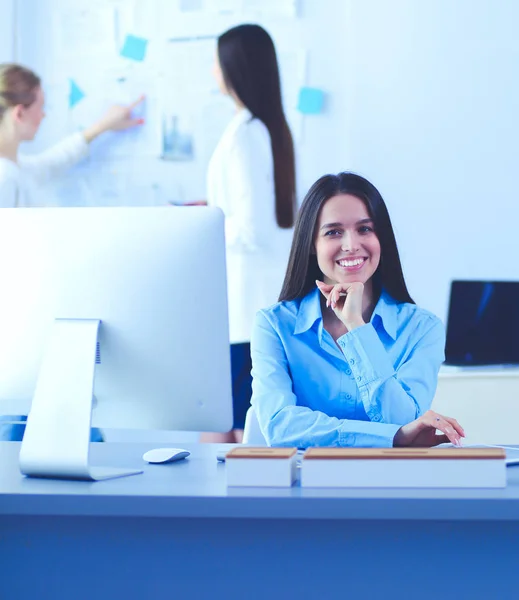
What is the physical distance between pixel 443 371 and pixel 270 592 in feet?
6.20

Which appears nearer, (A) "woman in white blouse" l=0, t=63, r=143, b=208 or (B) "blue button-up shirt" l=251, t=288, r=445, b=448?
(B) "blue button-up shirt" l=251, t=288, r=445, b=448

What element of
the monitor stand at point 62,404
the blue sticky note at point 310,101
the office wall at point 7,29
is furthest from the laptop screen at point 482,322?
the office wall at point 7,29

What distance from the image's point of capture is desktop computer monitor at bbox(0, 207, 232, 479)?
1.35 meters

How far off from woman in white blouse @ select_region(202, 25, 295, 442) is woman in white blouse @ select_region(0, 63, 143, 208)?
2.26 ft

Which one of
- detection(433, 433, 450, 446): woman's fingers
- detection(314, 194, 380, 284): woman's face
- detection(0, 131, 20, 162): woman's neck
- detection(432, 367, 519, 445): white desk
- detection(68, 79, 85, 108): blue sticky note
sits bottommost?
detection(432, 367, 519, 445): white desk

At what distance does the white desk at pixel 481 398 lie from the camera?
2.88 m

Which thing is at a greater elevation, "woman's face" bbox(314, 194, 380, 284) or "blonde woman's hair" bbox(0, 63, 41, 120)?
"blonde woman's hair" bbox(0, 63, 41, 120)

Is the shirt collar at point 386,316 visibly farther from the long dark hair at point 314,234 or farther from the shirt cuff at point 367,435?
the shirt cuff at point 367,435

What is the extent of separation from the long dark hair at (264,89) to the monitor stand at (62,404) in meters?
1.77

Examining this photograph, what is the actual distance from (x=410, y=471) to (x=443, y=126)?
2.52 m

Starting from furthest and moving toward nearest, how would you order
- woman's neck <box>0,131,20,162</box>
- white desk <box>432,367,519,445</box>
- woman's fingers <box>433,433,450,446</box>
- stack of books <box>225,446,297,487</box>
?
1. woman's neck <box>0,131,20,162</box>
2. white desk <box>432,367,519,445</box>
3. woman's fingers <box>433,433,450,446</box>
4. stack of books <box>225,446,297,487</box>

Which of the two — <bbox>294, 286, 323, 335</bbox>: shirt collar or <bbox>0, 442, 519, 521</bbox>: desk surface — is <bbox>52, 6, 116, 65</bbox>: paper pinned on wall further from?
<bbox>0, 442, 519, 521</bbox>: desk surface

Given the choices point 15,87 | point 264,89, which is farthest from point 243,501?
point 15,87

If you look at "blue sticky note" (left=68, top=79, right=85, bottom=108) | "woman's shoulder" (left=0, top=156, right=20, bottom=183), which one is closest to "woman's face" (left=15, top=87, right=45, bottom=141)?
"blue sticky note" (left=68, top=79, right=85, bottom=108)
